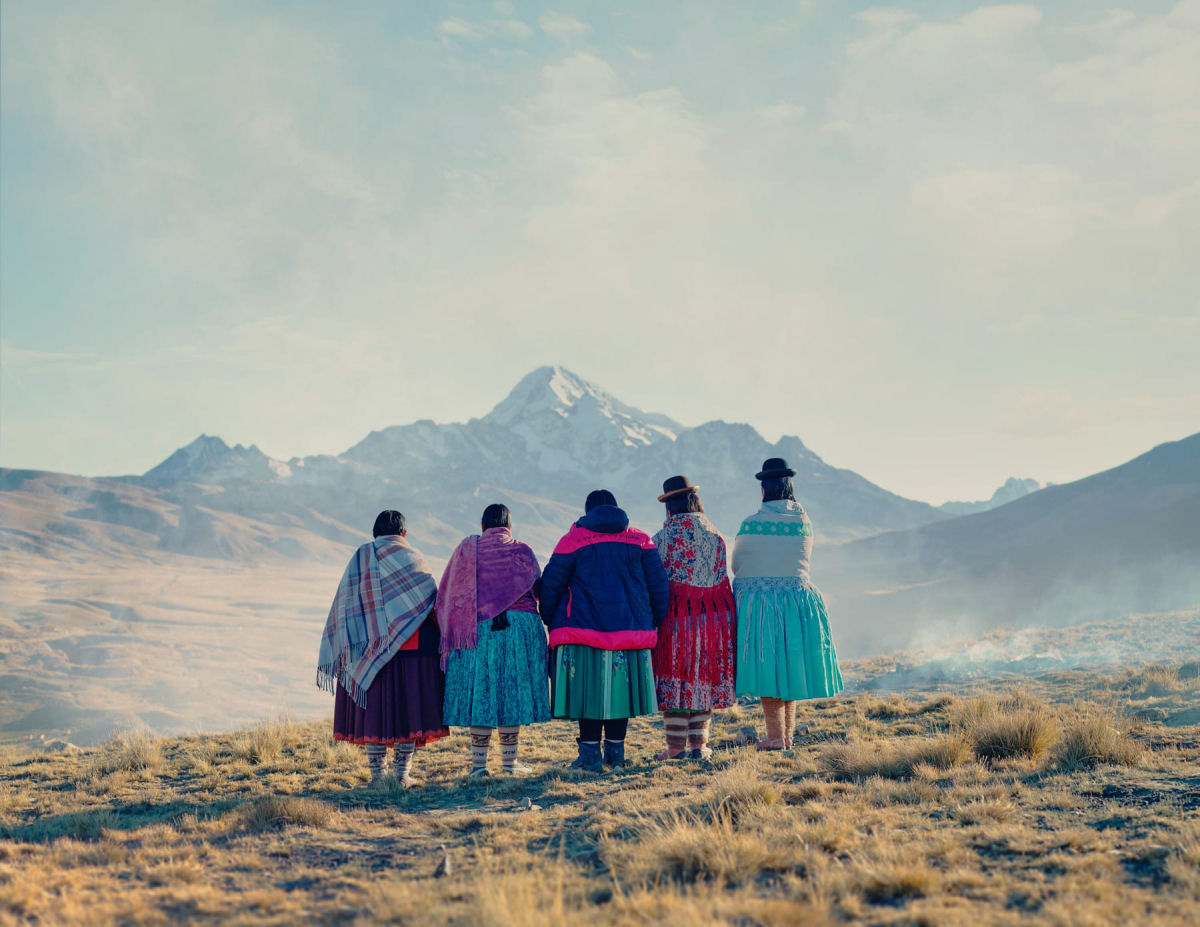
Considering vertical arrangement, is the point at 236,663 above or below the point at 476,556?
below

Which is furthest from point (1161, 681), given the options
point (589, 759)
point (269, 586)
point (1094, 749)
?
point (269, 586)

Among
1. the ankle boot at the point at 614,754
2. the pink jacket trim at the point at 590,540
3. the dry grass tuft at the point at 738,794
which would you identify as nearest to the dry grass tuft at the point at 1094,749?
the dry grass tuft at the point at 738,794

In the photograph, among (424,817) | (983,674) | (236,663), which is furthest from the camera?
(236,663)

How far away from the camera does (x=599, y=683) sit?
683 cm

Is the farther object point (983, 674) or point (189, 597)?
point (189, 597)

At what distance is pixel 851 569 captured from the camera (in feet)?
323

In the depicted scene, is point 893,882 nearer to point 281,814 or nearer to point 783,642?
point 783,642

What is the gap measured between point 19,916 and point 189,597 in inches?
3844

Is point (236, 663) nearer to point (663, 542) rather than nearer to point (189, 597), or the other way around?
point (189, 597)

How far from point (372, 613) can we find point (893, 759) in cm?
420

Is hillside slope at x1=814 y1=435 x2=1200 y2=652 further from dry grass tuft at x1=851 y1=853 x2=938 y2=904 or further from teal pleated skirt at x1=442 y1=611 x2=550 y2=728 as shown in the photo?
dry grass tuft at x1=851 y1=853 x2=938 y2=904

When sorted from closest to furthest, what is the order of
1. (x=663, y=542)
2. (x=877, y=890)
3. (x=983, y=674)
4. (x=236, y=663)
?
(x=877, y=890) < (x=663, y=542) < (x=983, y=674) < (x=236, y=663)

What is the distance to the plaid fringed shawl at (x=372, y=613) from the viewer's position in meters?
6.88

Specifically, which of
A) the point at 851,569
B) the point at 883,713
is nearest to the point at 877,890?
the point at 883,713
